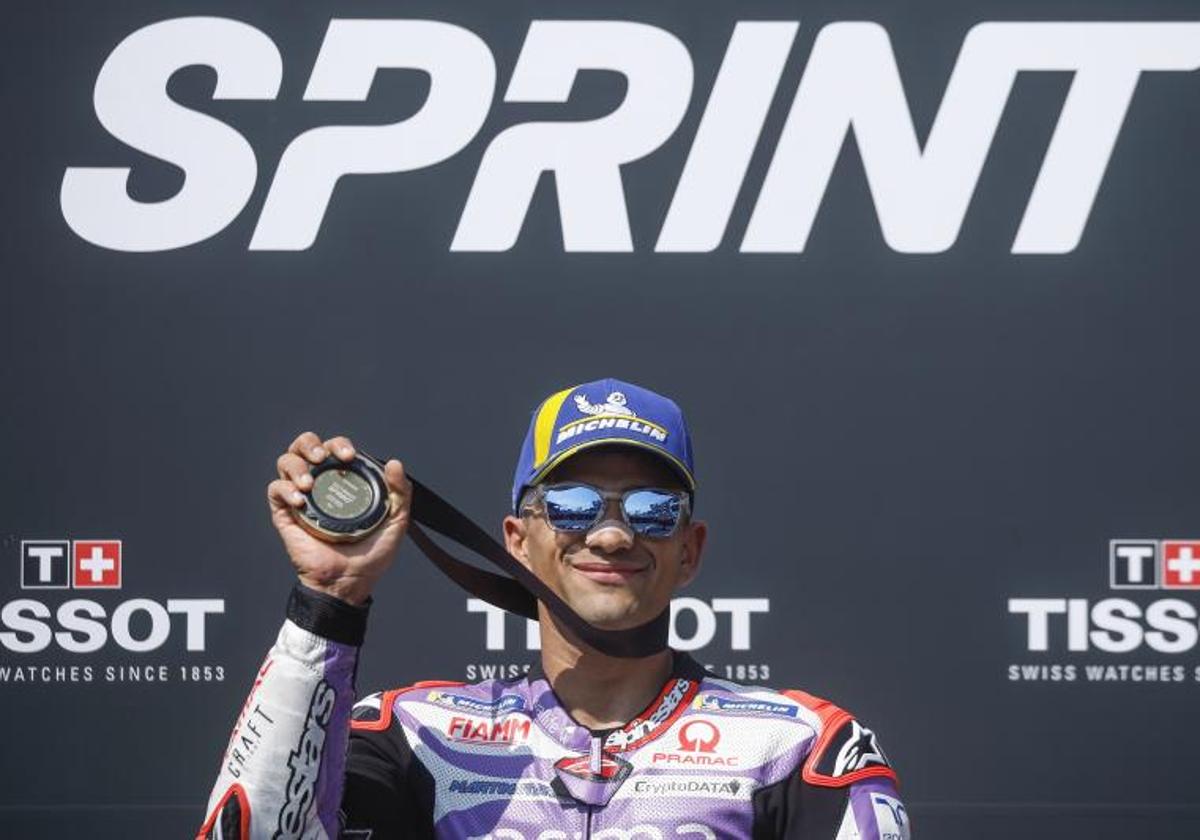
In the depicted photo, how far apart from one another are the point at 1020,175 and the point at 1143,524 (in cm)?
57

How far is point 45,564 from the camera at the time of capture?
93.4 inches

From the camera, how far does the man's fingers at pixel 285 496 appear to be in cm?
142

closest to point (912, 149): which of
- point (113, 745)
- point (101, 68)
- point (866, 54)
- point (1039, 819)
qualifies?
point (866, 54)

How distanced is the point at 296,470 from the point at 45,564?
3.65 ft

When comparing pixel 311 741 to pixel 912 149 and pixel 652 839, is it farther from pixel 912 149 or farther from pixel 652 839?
pixel 912 149

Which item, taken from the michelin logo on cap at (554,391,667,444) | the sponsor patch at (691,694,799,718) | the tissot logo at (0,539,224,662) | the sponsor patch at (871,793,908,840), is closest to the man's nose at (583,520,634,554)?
the michelin logo on cap at (554,391,667,444)

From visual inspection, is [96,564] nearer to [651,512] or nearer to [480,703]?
[480,703]

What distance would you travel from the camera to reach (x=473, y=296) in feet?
7.84

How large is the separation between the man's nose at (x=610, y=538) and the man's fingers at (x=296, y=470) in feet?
0.96

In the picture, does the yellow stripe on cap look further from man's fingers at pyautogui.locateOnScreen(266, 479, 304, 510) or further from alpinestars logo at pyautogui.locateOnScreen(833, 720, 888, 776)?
alpinestars logo at pyautogui.locateOnScreen(833, 720, 888, 776)

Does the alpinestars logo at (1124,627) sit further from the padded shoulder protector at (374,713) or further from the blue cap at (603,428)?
the padded shoulder protector at (374,713)

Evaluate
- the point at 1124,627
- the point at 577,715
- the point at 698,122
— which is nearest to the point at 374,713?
the point at 577,715

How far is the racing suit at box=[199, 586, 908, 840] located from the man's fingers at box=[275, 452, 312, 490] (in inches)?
4.0

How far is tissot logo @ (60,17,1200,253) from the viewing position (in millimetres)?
2371
